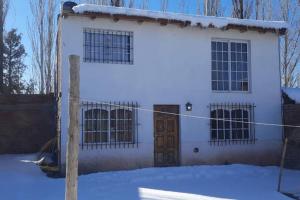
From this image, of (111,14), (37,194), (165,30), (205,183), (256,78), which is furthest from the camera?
(256,78)

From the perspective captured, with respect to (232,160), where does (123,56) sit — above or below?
above

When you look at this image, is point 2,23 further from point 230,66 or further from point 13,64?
point 230,66

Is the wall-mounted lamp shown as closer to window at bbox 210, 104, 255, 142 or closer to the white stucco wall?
the white stucco wall

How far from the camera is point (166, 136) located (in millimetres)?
13641

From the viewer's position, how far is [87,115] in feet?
41.8

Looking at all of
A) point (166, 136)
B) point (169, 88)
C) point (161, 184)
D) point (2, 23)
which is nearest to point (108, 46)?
point (169, 88)

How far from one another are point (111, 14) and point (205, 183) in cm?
571

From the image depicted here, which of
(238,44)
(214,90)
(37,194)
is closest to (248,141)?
(214,90)

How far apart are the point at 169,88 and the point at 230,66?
8.78 ft

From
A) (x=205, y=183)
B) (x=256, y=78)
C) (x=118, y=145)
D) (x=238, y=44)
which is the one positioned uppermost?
(x=238, y=44)

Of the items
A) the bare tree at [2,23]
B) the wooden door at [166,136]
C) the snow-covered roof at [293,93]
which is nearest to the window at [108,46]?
the wooden door at [166,136]

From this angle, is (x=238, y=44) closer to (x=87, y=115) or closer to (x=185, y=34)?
(x=185, y=34)

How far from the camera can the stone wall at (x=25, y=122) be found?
18797mm

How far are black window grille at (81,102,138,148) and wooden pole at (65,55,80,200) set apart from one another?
624 cm
